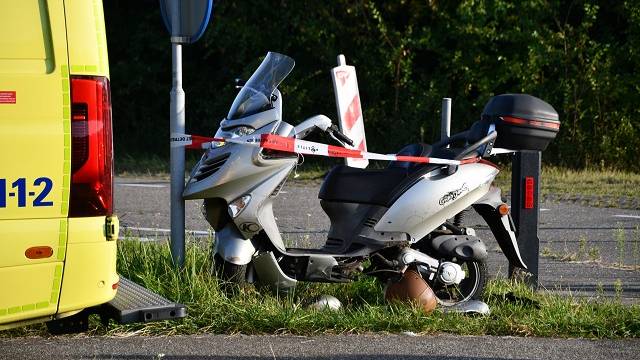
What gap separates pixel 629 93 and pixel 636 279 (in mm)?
10481

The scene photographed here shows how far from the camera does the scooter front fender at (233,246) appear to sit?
6.57 metres

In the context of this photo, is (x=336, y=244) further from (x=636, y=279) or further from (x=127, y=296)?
(x=636, y=279)

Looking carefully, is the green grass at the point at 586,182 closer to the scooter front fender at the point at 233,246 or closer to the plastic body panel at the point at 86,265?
the scooter front fender at the point at 233,246

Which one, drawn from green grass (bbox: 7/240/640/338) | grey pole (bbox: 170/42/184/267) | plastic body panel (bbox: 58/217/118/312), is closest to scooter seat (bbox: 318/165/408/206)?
green grass (bbox: 7/240/640/338)

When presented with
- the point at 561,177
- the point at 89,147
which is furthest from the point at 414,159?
the point at 561,177

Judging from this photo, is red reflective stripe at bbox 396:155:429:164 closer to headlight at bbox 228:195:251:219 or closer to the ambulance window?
headlight at bbox 228:195:251:219

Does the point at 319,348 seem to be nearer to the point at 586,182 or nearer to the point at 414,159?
the point at 414,159

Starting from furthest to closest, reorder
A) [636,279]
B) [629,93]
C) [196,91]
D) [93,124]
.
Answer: [196,91] → [629,93] → [636,279] → [93,124]

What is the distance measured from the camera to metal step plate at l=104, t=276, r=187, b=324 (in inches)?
197

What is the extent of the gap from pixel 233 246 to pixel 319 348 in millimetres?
997

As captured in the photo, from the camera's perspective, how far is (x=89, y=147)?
4688 mm

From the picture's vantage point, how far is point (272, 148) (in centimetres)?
660

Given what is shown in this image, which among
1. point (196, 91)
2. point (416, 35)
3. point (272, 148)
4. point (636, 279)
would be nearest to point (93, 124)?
point (272, 148)

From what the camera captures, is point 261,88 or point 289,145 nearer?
point 289,145
